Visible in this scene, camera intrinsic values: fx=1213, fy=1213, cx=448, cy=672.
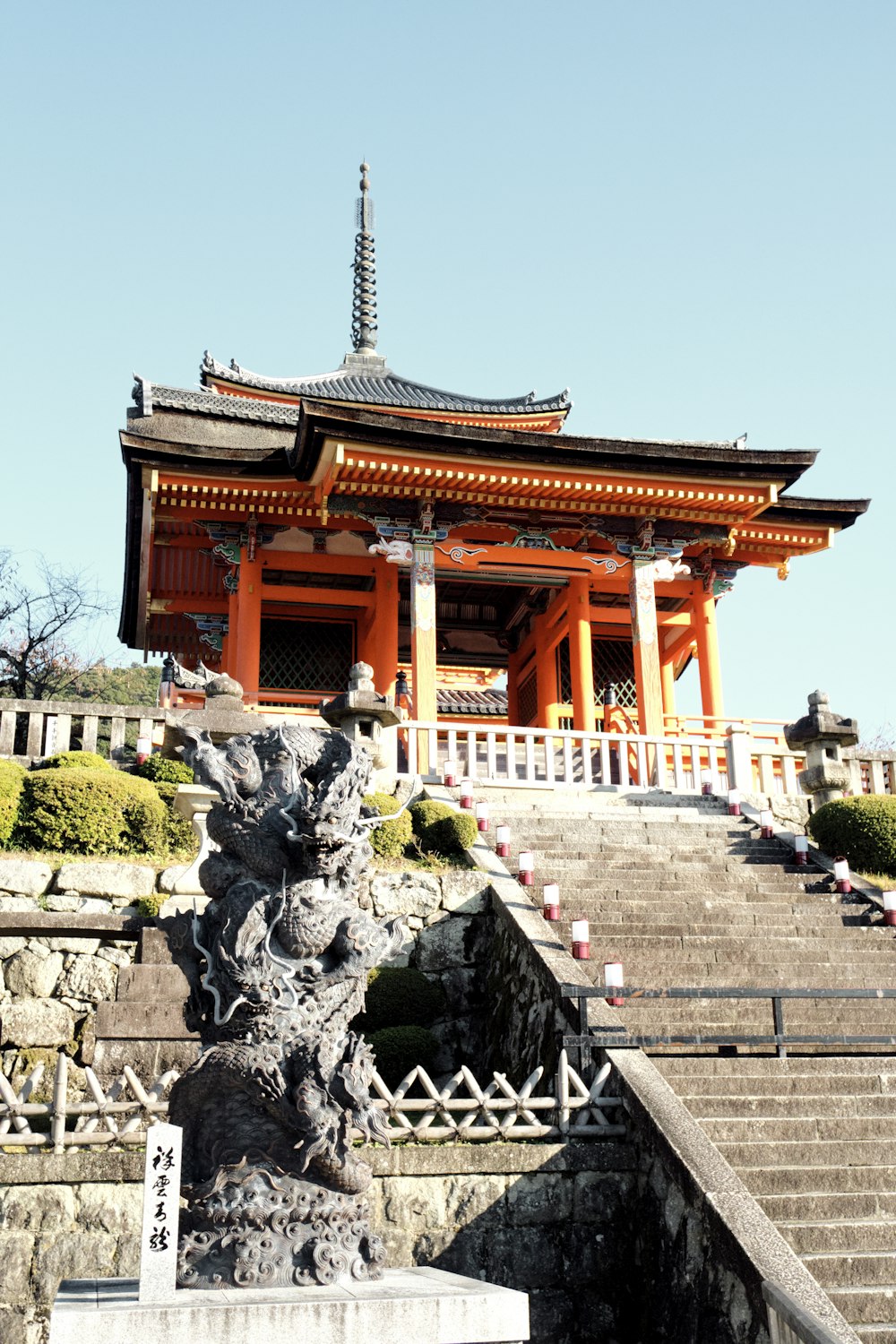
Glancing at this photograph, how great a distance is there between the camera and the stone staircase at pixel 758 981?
608 cm

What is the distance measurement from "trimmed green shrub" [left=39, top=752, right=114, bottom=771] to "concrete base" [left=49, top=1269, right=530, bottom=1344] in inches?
324

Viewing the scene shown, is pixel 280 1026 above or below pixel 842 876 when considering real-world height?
below

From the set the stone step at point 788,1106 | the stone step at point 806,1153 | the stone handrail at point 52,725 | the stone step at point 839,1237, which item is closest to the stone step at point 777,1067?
the stone step at point 788,1106

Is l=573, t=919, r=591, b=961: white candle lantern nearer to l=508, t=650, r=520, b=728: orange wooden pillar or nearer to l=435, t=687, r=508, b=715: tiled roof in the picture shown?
l=508, t=650, r=520, b=728: orange wooden pillar

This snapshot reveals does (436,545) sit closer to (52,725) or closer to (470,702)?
(52,725)

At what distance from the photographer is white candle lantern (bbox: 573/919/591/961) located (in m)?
8.46

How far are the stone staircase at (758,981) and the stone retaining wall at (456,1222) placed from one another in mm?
838

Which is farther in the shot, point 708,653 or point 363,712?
point 708,653

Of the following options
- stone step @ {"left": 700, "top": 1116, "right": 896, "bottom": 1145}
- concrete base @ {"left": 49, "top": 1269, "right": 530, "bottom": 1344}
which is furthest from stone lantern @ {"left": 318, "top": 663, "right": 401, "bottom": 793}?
concrete base @ {"left": 49, "top": 1269, "right": 530, "bottom": 1344}

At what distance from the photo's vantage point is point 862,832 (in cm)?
1158

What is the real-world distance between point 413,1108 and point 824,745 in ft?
27.5

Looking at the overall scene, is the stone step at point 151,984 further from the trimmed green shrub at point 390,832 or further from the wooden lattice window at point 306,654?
the wooden lattice window at point 306,654

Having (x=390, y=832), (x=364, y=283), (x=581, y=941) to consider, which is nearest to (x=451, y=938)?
(x=390, y=832)

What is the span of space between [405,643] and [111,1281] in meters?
16.5
